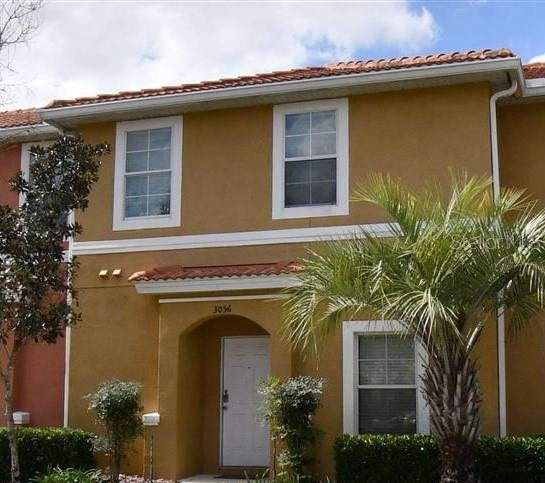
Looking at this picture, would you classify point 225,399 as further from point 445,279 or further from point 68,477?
point 445,279

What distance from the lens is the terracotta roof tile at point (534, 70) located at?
15267 millimetres

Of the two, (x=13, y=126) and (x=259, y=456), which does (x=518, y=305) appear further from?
(x=13, y=126)

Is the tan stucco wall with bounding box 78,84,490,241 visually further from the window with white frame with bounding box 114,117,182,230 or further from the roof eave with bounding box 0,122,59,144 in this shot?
the roof eave with bounding box 0,122,59,144

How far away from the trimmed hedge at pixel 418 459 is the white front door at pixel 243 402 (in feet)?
8.46

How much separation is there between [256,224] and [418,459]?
4712 mm

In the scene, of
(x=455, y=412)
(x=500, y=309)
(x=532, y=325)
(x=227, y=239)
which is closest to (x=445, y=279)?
(x=455, y=412)

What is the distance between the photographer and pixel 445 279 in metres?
10.9

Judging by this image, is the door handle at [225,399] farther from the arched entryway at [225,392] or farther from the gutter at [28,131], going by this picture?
the gutter at [28,131]

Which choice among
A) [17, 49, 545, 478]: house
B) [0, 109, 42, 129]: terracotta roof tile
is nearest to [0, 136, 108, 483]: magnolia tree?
[17, 49, 545, 478]: house

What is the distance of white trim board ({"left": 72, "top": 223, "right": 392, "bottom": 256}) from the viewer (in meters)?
14.4

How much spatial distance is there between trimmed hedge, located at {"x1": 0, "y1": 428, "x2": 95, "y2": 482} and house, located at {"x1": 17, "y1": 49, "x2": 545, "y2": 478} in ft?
2.97

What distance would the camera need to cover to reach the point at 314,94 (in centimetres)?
1488

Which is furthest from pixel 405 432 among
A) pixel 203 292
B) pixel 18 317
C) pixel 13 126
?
pixel 13 126

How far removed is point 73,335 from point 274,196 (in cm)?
432
